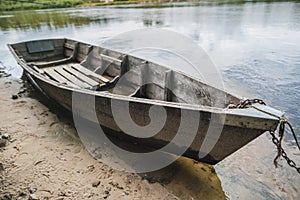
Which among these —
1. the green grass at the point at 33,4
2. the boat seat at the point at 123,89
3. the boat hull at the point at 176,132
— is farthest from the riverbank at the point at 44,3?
the boat hull at the point at 176,132

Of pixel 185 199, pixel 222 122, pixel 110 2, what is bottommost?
pixel 185 199

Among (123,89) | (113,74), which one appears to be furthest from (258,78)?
(113,74)

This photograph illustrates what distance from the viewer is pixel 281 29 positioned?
13.2 m

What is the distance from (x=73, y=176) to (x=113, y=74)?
319cm

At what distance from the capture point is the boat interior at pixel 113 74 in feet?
12.7

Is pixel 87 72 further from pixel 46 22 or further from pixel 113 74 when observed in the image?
pixel 46 22

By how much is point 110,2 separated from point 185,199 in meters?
53.9

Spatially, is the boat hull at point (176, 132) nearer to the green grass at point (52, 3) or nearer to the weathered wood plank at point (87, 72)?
the weathered wood plank at point (87, 72)

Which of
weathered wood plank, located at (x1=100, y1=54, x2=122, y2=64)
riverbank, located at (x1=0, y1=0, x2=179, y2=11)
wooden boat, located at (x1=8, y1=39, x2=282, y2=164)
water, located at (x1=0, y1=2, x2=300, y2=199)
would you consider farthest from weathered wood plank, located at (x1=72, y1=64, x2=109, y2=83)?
riverbank, located at (x1=0, y1=0, x2=179, y2=11)

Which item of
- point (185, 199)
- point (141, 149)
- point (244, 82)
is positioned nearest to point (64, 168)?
point (141, 149)

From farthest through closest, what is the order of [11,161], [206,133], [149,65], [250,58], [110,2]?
1. [110,2]
2. [250,58]
3. [149,65]
4. [11,161]
5. [206,133]

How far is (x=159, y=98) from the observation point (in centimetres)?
466

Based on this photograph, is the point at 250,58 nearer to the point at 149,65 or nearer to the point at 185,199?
the point at 149,65

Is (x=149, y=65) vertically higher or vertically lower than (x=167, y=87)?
higher
